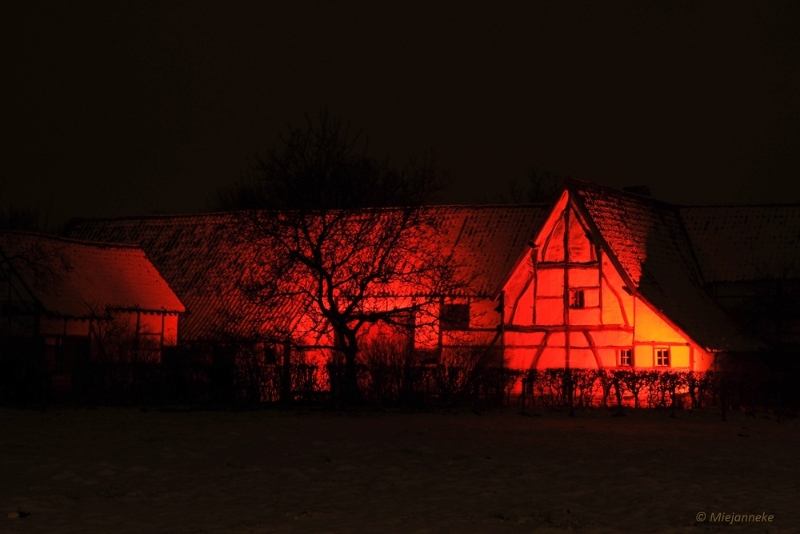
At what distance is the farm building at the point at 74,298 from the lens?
38.2m

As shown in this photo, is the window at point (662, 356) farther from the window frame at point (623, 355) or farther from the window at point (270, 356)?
the window at point (270, 356)

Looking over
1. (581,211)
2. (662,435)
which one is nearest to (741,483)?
(662,435)

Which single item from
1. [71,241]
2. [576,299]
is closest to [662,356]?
[576,299]

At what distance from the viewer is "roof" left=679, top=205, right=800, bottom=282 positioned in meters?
41.8

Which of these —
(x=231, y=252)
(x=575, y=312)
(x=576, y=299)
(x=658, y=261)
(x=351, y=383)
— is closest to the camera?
(x=351, y=383)

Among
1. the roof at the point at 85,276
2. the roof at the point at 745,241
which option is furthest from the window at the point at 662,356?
the roof at the point at 85,276

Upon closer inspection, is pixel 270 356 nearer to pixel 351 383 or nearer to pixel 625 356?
pixel 351 383

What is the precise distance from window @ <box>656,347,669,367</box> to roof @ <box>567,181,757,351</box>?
3.30 feet

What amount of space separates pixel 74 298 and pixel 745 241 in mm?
23699

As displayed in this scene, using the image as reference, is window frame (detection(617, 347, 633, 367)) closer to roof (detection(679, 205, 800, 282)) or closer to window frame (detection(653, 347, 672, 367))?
window frame (detection(653, 347, 672, 367))

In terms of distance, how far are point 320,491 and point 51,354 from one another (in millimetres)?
27120

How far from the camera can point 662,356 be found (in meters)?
36.7

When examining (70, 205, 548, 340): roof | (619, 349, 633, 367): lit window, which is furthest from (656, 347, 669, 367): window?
(70, 205, 548, 340): roof

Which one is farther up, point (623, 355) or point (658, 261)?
point (658, 261)
